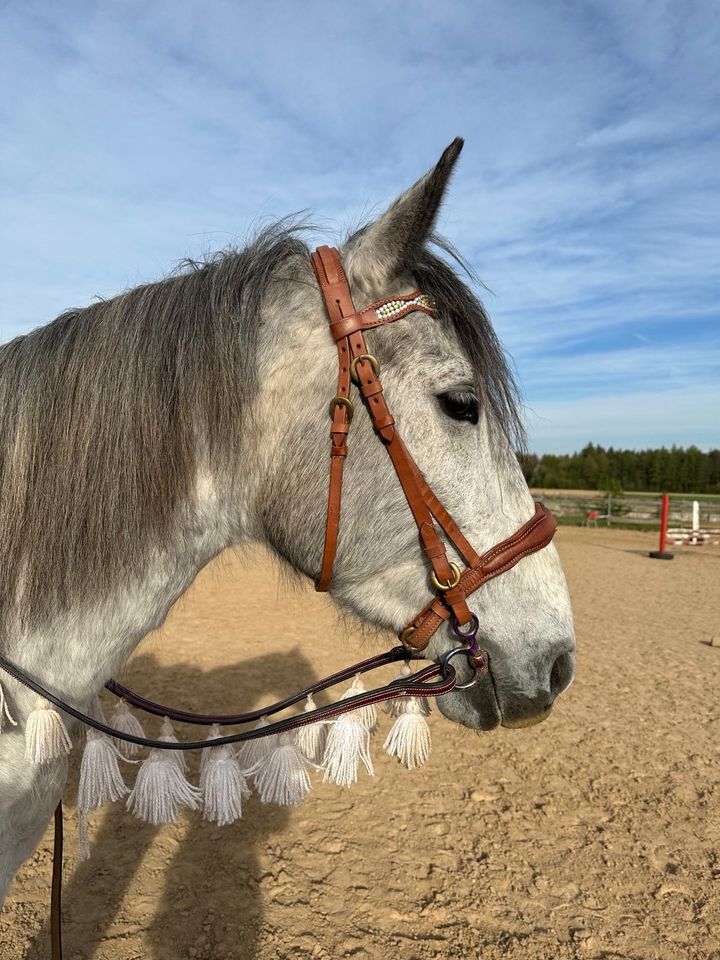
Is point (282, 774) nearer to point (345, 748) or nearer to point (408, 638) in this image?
point (345, 748)

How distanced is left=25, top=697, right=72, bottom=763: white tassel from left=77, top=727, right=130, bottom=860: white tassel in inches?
10.0

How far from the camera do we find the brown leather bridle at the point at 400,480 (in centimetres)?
147

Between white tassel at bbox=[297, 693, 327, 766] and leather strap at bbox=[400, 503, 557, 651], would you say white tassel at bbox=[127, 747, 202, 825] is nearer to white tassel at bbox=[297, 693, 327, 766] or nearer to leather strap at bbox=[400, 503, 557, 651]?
white tassel at bbox=[297, 693, 327, 766]

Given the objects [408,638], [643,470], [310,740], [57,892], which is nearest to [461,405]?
[408,638]

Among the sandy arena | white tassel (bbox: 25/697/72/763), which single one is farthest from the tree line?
white tassel (bbox: 25/697/72/763)

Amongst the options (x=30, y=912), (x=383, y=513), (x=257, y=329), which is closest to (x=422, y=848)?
(x=30, y=912)

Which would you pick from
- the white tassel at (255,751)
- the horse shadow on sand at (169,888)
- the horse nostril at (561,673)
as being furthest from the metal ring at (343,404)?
the horse shadow on sand at (169,888)

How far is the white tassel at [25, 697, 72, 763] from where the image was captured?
1.44 meters

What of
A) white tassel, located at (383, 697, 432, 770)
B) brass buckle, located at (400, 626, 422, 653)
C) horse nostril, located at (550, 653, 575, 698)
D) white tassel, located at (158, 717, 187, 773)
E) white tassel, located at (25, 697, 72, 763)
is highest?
brass buckle, located at (400, 626, 422, 653)

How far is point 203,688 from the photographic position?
6336mm

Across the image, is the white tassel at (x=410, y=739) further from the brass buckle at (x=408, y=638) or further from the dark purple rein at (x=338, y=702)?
the brass buckle at (x=408, y=638)

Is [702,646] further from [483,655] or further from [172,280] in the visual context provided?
[172,280]

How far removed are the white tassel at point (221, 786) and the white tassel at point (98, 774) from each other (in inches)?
11.2

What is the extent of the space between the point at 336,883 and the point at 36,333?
3491mm
